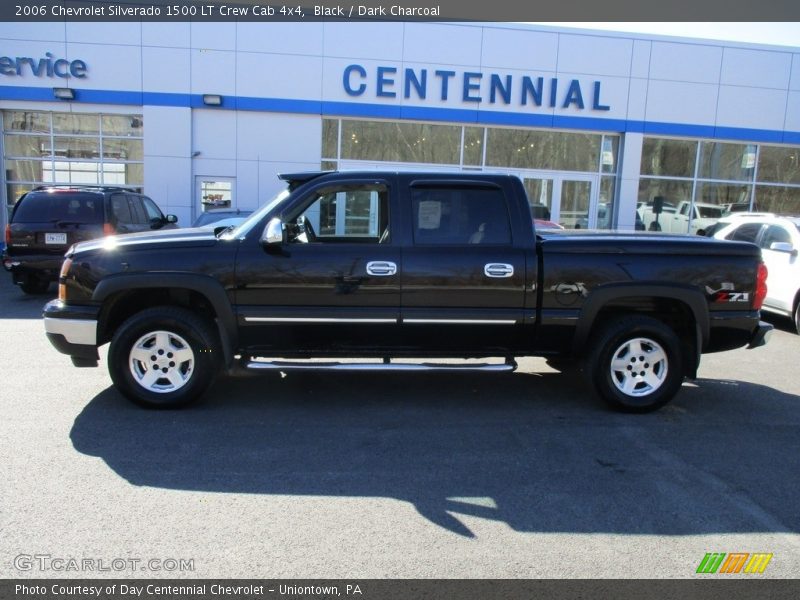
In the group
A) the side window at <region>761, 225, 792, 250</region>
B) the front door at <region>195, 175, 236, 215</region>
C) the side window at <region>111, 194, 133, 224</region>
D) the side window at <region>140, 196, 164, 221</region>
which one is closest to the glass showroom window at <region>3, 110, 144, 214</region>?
the front door at <region>195, 175, 236, 215</region>

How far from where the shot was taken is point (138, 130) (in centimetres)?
1683

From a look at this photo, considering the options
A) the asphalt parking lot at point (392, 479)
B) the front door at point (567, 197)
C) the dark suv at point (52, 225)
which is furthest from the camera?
the front door at point (567, 197)

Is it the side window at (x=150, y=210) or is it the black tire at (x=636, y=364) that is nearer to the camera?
the black tire at (x=636, y=364)

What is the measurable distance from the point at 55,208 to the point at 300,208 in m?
7.03

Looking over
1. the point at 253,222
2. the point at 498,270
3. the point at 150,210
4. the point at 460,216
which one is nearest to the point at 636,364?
the point at 498,270

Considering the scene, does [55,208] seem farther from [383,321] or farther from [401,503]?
[401,503]

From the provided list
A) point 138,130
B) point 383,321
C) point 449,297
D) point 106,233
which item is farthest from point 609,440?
point 138,130

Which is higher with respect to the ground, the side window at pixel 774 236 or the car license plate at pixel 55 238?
the side window at pixel 774 236

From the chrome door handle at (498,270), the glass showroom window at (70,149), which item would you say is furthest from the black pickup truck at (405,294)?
the glass showroom window at (70,149)

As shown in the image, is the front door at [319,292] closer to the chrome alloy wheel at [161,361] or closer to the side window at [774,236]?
the chrome alloy wheel at [161,361]

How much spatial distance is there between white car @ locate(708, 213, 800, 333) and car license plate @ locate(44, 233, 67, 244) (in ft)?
35.8

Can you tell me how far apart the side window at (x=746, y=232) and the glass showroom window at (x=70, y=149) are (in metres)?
14.3

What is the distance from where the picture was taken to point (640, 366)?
541 cm

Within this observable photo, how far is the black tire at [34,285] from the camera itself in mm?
10914
